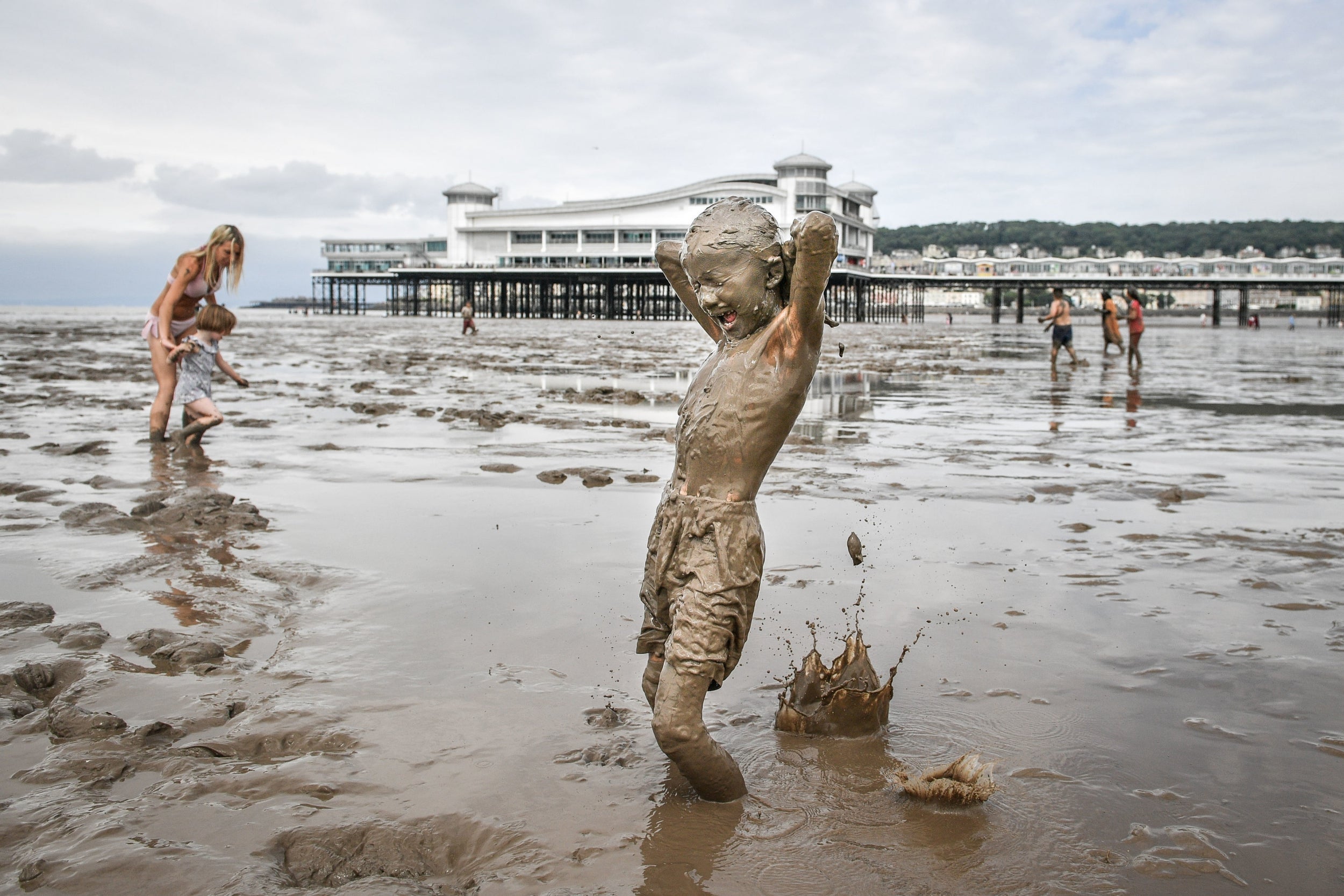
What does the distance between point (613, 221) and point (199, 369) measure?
3141 inches

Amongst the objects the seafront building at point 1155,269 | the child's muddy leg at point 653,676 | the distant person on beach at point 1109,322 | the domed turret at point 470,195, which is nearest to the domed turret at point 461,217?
the domed turret at point 470,195

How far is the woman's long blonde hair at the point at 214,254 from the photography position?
7430 millimetres

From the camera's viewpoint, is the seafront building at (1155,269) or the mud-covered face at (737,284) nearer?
the mud-covered face at (737,284)

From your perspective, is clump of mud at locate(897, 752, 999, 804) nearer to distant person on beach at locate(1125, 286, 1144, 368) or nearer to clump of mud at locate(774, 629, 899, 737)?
clump of mud at locate(774, 629, 899, 737)

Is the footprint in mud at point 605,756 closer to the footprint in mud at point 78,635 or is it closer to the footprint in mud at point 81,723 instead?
the footprint in mud at point 81,723

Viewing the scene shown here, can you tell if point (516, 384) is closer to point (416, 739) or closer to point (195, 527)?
point (195, 527)

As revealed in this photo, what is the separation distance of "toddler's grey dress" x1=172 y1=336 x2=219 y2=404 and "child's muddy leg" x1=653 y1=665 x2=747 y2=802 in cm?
650

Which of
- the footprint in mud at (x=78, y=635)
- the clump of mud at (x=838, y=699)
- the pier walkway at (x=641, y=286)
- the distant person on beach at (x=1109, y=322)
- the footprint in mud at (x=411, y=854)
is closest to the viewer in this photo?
the footprint in mud at (x=411, y=854)

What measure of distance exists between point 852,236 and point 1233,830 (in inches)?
3664

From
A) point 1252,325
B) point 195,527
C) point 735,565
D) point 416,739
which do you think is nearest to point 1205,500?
point 735,565

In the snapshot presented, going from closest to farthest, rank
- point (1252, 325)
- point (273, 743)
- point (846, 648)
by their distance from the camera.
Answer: point (273, 743), point (846, 648), point (1252, 325)

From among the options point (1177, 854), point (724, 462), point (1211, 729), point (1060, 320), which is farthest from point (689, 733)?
point (1060, 320)

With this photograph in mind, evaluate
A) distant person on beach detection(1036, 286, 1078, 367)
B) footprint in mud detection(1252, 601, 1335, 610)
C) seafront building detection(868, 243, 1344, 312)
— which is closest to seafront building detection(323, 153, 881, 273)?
seafront building detection(868, 243, 1344, 312)

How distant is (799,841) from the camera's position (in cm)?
230
